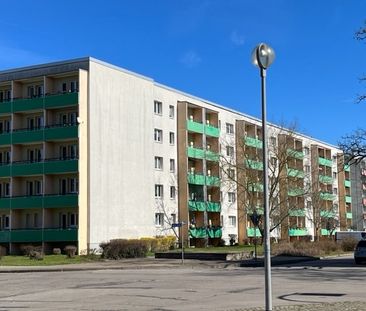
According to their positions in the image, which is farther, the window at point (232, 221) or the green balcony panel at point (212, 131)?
the window at point (232, 221)

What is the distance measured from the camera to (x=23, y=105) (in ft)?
187

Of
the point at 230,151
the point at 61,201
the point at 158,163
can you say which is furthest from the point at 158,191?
the point at 230,151

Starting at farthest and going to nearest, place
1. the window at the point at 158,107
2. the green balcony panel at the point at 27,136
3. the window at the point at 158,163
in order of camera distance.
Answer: the window at the point at 158,107, the window at the point at 158,163, the green balcony panel at the point at 27,136

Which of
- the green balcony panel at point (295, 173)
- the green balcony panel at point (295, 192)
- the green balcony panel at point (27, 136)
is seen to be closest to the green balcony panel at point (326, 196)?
A: the green balcony panel at point (295, 173)

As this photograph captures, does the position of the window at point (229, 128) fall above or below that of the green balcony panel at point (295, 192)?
above

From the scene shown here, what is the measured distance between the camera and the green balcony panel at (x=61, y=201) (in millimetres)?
53656

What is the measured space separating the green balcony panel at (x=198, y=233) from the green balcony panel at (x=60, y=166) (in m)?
18.7

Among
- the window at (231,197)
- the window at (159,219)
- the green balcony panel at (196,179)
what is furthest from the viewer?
the window at (231,197)

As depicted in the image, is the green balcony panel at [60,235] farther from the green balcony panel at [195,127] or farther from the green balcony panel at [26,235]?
the green balcony panel at [195,127]

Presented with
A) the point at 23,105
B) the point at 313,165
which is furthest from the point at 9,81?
the point at 313,165

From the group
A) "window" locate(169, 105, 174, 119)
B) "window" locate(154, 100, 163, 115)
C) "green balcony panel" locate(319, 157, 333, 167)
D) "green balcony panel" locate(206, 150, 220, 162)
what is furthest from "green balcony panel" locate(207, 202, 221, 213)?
"green balcony panel" locate(319, 157, 333, 167)

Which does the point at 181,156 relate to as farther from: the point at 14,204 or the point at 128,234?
the point at 14,204

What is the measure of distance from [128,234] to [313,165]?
45614 mm

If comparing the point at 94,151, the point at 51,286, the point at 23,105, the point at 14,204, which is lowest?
the point at 51,286
